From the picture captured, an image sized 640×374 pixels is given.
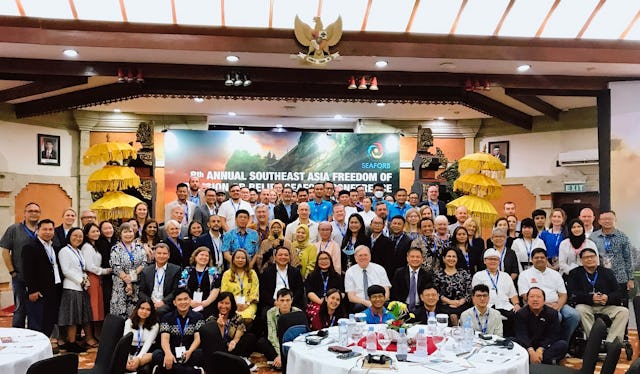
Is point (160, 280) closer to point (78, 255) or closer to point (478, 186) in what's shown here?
point (78, 255)

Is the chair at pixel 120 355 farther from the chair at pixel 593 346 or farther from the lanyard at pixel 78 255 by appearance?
the chair at pixel 593 346

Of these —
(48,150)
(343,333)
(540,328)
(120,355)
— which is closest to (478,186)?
(540,328)

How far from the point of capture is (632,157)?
812 cm

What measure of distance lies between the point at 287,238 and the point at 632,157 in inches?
209

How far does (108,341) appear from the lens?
419 cm

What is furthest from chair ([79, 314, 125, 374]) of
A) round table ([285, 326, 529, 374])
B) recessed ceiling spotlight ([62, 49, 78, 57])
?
recessed ceiling spotlight ([62, 49, 78, 57])

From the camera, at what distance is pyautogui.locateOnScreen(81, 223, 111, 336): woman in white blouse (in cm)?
645

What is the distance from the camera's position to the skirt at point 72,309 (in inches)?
247

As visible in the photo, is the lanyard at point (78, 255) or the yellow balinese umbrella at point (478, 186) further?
the yellow balinese umbrella at point (478, 186)

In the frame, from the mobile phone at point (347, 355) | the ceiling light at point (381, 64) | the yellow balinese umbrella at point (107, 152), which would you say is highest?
the ceiling light at point (381, 64)

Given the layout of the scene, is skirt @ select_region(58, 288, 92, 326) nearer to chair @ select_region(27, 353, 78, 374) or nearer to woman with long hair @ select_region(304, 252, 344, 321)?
woman with long hair @ select_region(304, 252, 344, 321)

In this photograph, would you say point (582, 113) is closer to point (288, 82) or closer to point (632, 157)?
point (632, 157)

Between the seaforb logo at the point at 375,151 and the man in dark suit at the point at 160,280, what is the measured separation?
23.3 feet

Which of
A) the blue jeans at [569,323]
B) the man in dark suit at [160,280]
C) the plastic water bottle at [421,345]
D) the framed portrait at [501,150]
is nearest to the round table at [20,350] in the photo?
the man in dark suit at [160,280]
